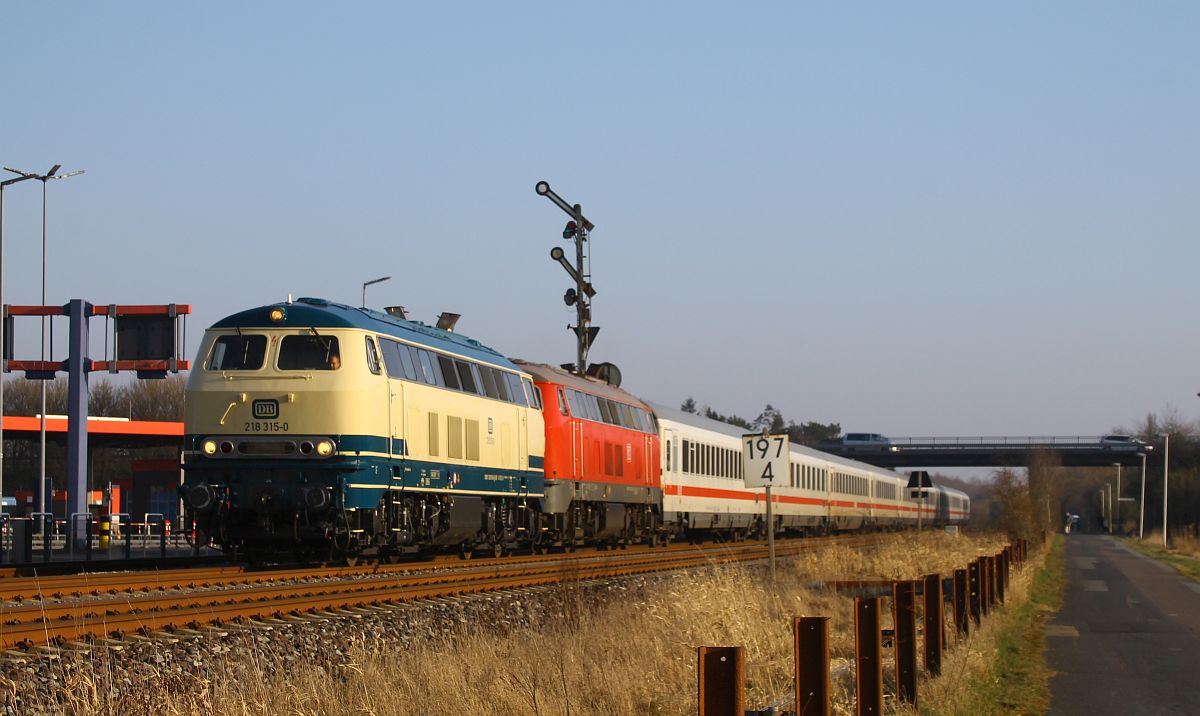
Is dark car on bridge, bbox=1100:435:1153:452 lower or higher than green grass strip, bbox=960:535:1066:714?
higher

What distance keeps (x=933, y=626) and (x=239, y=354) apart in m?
10.8

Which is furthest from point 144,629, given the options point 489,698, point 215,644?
point 489,698

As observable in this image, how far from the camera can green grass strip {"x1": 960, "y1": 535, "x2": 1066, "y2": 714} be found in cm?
1230

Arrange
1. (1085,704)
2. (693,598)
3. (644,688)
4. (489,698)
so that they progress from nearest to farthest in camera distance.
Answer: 1. (489,698)
2. (644,688)
3. (1085,704)
4. (693,598)

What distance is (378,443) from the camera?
64.2 feet

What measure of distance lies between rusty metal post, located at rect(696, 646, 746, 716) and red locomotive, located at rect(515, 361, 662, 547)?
20604mm

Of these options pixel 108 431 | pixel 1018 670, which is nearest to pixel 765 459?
pixel 1018 670

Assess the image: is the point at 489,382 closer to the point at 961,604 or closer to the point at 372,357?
the point at 372,357

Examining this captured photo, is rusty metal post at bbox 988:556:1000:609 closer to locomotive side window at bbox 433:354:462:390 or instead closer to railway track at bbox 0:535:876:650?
railway track at bbox 0:535:876:650

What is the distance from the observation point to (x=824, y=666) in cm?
795

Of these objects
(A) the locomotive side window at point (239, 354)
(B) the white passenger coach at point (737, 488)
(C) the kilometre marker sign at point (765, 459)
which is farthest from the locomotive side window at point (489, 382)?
(C) the kilometre marker sign at point (765, 459)

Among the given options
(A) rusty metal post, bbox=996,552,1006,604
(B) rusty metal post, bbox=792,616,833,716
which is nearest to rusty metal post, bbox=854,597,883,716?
(B) rusty metal post, bbox=792,616,833,716

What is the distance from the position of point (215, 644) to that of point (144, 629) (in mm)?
793

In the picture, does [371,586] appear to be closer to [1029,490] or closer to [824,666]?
[824,666]
